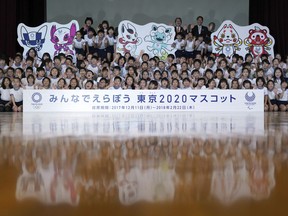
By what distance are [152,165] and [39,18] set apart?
688 centimetres

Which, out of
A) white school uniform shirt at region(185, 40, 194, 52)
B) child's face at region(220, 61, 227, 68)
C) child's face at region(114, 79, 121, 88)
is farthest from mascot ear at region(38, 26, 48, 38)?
child's face at region(220, 61, 227, 68)

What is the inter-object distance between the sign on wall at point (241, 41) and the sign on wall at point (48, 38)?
2176mm

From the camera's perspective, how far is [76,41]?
6.04 meters

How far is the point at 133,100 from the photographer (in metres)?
4.67

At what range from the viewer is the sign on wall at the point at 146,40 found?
6004 mm

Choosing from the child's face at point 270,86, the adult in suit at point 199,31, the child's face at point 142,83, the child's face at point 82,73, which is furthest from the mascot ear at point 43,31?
the child's face at point 270,86

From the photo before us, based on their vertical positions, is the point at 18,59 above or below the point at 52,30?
below

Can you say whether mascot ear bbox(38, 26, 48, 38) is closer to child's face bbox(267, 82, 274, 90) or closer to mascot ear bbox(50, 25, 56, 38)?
mascot ear bbox(50, 25, 56, 38)

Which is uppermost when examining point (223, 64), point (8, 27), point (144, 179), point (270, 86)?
point (8, 27)

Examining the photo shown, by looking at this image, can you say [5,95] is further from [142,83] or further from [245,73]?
[245,73]

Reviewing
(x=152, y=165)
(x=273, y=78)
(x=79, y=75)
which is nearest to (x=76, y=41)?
(x=79, y=75)

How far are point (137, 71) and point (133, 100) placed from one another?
2.91ft

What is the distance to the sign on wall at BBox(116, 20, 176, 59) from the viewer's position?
6004mm

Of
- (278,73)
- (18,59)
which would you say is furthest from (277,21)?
(18,59)
